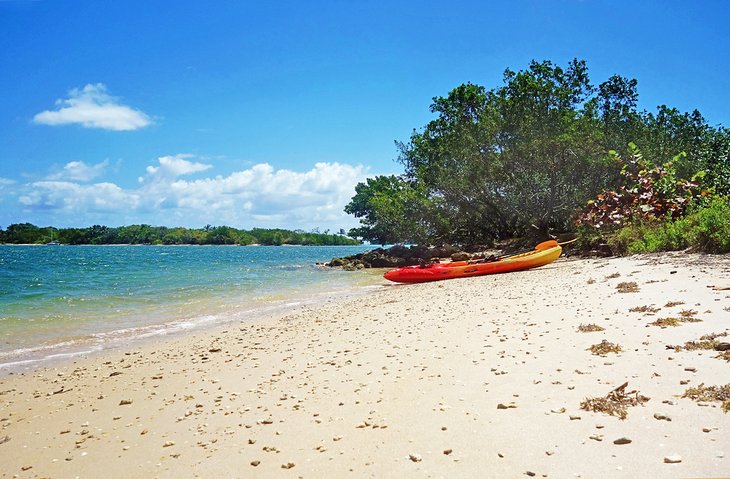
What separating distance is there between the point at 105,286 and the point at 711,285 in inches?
1102

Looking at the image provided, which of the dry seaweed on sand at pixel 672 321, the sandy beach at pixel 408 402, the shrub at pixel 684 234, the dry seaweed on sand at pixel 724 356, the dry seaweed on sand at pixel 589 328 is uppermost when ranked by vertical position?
the shrub at pixel 684 234

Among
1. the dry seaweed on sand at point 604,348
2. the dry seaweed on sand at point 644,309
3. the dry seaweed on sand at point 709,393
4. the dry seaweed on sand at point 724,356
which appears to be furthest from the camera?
the dry seaweed on sand at point 644,309

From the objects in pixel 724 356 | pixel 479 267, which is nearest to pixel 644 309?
pixel 724 356

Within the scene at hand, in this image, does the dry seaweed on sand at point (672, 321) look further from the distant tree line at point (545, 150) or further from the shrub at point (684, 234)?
the distant tree line at point (545, 150)

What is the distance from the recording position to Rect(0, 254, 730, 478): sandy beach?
13.2 feet

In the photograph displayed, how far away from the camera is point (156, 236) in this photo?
176m

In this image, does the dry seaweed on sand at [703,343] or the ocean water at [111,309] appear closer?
the dry seaweed on sand at [703,343]

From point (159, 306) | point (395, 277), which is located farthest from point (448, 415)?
point (395, 277)

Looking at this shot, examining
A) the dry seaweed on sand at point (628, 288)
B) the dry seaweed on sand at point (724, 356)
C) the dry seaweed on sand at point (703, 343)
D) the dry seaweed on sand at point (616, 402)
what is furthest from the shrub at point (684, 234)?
the dry seaweed on sand at point (616, 402)

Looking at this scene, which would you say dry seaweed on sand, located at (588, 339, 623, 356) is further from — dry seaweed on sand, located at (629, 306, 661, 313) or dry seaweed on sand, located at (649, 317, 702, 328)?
dry seaweed on sand, located at (629, 306, 661, 313)

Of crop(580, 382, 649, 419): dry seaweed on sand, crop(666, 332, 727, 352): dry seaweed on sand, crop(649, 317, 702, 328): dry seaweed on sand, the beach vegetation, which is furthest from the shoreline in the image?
crop(666, 332, 727, 352): dry seaweed on sand

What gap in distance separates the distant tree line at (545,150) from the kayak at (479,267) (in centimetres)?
774

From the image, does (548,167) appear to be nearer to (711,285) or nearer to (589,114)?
(589,114)

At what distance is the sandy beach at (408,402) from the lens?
4.04 m
